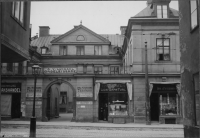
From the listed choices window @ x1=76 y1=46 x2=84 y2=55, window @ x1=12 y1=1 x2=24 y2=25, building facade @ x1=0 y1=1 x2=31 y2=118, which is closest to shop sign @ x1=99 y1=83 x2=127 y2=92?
building facade @ x1=0 y1=1 x2=31 y2=118

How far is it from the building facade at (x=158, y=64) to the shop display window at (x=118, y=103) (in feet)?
4.28

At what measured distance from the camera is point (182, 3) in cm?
1306

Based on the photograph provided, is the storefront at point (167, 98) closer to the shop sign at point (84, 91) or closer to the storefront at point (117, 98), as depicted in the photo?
the storefront at point (117, 98)

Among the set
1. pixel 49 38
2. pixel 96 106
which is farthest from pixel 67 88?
pixel 96 106

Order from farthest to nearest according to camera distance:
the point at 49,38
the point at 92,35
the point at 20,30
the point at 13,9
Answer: the point at 49,38 → the point at 92,35 → the point at 20,30 → the point at 13,9

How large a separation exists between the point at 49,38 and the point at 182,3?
36129 millimetres

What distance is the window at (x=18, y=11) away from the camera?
14.4 m

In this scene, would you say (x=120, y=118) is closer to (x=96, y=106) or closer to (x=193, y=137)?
(x=96, y=106)

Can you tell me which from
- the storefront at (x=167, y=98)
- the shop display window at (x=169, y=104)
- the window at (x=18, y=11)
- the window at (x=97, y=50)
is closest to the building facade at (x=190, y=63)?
the window at (x=18, y=11)

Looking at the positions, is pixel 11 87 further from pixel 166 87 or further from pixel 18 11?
pixel 166 87

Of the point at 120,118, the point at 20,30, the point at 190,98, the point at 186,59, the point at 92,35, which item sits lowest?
the point at 120,118

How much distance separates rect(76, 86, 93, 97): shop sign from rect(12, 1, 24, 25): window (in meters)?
12.6

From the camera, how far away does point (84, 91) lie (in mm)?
27406

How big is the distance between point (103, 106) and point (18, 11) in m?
16.6
